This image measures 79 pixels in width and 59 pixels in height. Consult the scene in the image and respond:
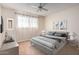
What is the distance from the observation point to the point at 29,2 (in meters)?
1.63

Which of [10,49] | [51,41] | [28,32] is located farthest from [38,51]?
Result: [10,49]

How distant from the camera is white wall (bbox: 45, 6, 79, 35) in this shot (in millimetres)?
1614

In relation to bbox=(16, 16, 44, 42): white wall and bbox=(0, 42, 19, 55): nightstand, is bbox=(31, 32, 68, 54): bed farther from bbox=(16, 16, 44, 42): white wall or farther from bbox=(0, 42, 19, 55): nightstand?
bbox=(0, 42, 19, 55): nightstand

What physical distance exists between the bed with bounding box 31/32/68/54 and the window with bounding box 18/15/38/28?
30 cm

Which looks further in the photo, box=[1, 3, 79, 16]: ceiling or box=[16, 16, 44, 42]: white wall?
box=[16, 16, 44, 42]: white wall

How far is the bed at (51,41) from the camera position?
163 centimetres

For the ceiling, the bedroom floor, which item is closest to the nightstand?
the bedroom floor

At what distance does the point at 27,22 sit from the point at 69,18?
90cm

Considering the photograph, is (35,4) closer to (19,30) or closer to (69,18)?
(19,30)

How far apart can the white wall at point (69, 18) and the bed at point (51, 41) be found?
0.51ft

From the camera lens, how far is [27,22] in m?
1.75

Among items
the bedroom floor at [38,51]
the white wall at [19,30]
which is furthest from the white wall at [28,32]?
the bedroom floor at [38,51]

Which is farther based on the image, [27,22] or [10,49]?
[27,22]
